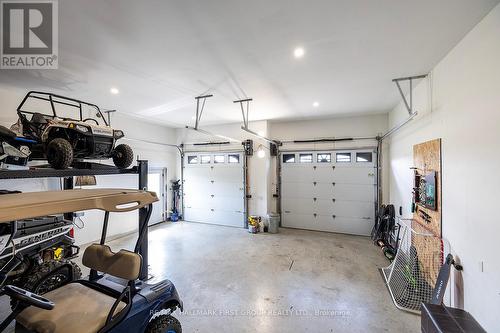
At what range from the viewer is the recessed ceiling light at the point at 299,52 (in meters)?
2.61

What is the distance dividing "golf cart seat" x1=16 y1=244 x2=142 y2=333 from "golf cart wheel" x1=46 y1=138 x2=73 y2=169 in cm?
87

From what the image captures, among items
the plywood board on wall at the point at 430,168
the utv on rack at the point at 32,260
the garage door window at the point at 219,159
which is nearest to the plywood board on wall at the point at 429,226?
the plywood board on wall at the point at 430,168

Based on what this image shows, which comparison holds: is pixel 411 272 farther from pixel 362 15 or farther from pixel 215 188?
pixel 215 188

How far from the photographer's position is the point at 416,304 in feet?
9.59

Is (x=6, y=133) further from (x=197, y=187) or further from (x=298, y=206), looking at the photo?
(x=298, y=206)

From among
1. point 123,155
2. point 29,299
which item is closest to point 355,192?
point 123,155

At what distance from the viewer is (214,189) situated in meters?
7.44

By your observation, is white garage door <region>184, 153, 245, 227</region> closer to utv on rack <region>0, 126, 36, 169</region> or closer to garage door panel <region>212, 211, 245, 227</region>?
garage door panel <region>212, 211, 245, 227</region>

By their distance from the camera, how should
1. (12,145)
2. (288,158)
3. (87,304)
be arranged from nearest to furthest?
(87,304), (12,145), (288,158)

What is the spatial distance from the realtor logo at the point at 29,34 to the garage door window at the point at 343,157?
6379 mm

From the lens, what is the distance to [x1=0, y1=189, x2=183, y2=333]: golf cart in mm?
1271

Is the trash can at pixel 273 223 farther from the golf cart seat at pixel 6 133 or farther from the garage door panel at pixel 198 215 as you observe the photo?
the golf cart seat at pixel 6 133

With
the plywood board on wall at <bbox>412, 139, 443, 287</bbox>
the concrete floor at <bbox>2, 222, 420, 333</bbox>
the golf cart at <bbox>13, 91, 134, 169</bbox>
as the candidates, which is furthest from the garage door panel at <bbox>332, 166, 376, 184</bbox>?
the golf cart at <bbox>13, 91, 134, 169</bbox>

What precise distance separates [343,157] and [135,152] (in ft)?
20.7
